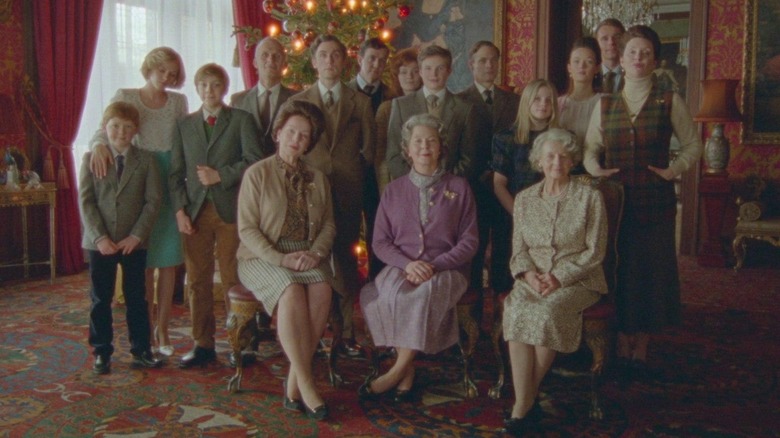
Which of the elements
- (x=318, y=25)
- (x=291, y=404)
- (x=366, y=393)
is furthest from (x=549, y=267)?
(x=318, y=25)

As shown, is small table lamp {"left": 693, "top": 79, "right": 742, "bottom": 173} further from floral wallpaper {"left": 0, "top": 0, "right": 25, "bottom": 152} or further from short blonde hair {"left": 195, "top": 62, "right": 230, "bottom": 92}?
floral wallpaper {"left": 0, "top": 0, "right": 25, "bottom": 152}

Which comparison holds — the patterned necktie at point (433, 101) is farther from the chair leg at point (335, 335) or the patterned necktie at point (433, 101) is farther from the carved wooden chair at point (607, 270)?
the chair leg at point (335, 335)

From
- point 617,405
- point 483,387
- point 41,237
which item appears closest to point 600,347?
point 617,405

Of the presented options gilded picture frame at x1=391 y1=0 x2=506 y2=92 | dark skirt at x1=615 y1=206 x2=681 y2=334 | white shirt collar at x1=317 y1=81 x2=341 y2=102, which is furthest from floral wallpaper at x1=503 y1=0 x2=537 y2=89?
dark skirt at x1=615 y1=206 x2=681 y2=334

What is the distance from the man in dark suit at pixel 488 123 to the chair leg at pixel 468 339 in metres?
0.55

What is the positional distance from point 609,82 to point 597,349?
63.6 inches

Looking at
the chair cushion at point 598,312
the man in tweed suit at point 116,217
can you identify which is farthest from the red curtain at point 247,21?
the chair cushion at point 598,312

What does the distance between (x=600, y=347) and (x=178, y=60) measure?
2.38 metres

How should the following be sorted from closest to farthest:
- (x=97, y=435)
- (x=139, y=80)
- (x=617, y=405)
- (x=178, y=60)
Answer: (x=97, y=435), (x=617, y=405), (x=178, y=60), (x=139, y=80)

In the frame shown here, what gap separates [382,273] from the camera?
323 centimetres

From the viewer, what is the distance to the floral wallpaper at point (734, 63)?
22.2 ft

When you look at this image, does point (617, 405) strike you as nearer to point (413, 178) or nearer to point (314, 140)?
point (413, 178)

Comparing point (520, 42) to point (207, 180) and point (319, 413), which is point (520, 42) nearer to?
point (207, 180)

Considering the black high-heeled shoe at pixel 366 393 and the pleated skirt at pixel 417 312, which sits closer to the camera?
the pleated skirt at pixel 417 312
